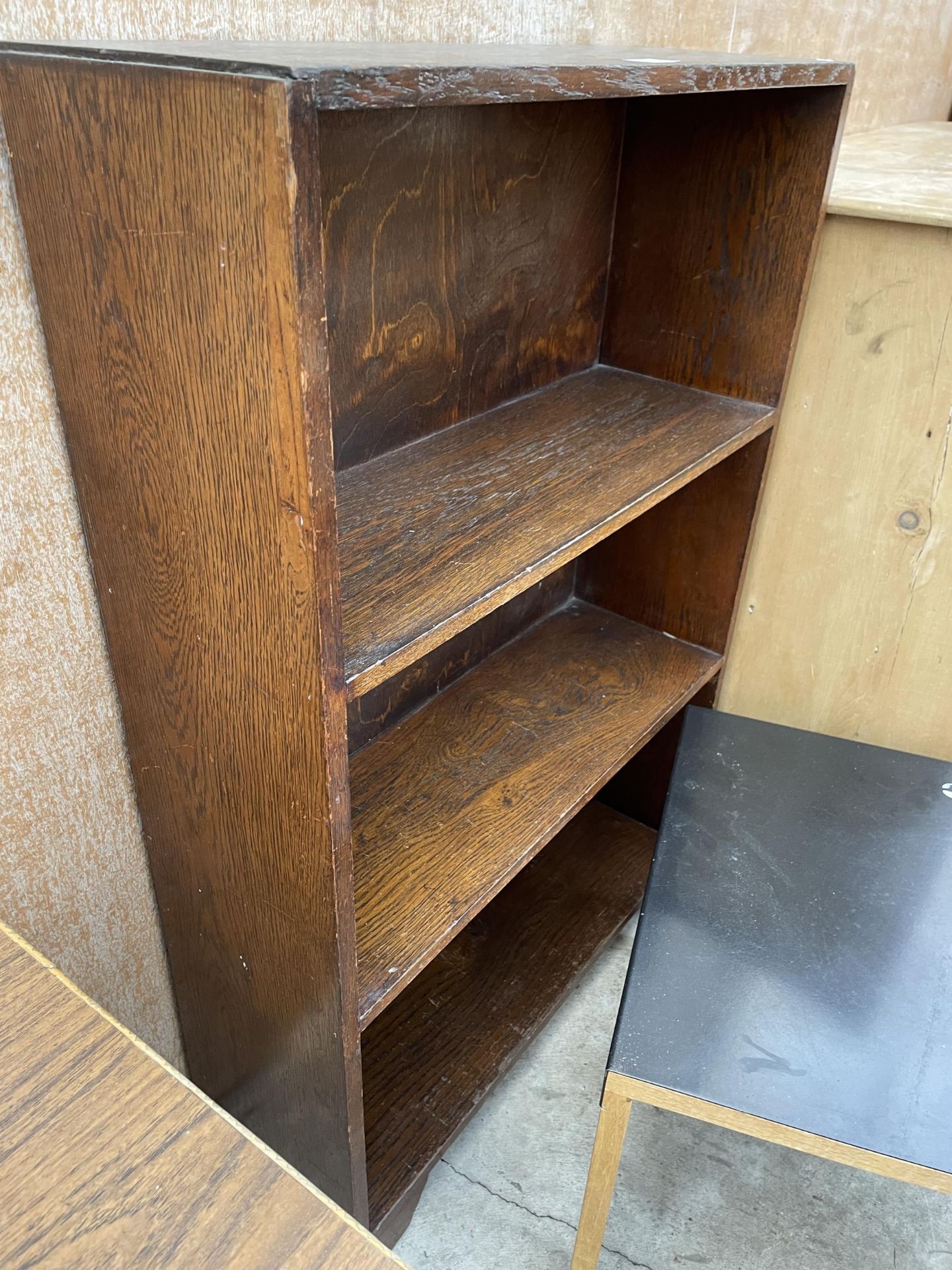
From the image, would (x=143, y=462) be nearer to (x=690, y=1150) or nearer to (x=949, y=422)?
(x=949, y=422)

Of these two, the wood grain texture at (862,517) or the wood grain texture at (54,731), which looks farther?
the wood grain texture at (862,517)

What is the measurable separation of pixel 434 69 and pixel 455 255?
1.72ft

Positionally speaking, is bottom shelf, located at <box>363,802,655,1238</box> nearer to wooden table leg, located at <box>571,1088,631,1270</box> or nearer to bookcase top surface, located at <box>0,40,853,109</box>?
wooden table leg, located at <box>571,1088,631,1270</box>

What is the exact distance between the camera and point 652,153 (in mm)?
1267

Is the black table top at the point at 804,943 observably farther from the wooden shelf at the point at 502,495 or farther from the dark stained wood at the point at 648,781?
the wooden shelf at the point at 502,495

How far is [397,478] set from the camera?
1048mm

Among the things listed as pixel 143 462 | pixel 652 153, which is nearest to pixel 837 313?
pixel 652 153

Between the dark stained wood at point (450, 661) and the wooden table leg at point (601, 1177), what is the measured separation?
0.52 meters

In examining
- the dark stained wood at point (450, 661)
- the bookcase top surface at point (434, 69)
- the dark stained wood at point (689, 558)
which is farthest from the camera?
the dark stained wood at point (689, 558)

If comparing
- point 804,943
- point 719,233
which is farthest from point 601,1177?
point 719,233

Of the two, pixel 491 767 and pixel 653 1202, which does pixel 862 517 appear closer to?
pixel 491 767

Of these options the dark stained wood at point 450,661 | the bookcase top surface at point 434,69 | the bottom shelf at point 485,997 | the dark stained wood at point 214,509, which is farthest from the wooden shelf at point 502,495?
the bottom shelf at point 485,997

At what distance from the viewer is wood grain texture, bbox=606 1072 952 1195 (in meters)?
0.87

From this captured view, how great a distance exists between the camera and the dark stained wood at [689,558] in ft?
4.57
